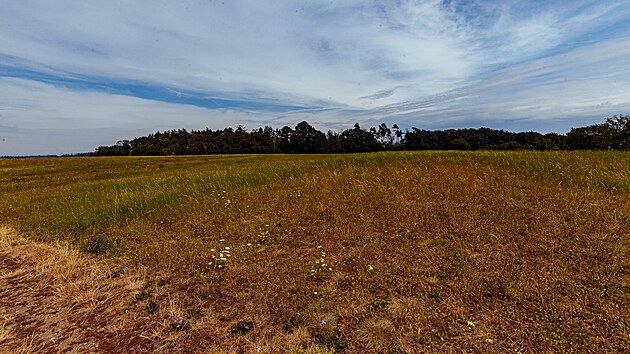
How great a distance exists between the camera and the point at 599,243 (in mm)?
5410

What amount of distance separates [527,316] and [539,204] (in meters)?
4.97

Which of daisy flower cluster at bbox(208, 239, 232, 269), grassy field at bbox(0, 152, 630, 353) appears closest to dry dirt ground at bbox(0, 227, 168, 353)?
grassy field at bbox(0, 152, 630, 353)

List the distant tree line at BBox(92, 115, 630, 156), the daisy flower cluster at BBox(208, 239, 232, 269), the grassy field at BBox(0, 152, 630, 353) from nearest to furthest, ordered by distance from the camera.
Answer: the grassy field at BBox(0, 152, 630, 353)
the daisy flower cluster at BBox(208, 239, 232, 269)
the distant tree line at BBox(92, 115, 630, 156)

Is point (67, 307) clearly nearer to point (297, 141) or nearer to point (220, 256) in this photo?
point (220, 256)

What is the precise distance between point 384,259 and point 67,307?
5.48m

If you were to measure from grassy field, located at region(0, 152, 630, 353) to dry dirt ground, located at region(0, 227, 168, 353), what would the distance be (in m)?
0.16

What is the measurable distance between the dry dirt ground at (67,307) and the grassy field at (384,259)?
16cm

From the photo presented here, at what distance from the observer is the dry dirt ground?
146 inches

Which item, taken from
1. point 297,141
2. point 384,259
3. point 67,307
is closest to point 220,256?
point 67,307

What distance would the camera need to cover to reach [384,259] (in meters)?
5.67

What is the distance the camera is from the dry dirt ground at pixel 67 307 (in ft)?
12.1

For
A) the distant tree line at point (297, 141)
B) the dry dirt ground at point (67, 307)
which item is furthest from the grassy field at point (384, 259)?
the distant tree line at point (297, 141)

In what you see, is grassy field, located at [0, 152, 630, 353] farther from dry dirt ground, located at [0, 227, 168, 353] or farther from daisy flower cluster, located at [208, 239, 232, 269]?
dry dirt ground, located at [0, 227, 168, 353]

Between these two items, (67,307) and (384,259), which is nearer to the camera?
(67,307)
